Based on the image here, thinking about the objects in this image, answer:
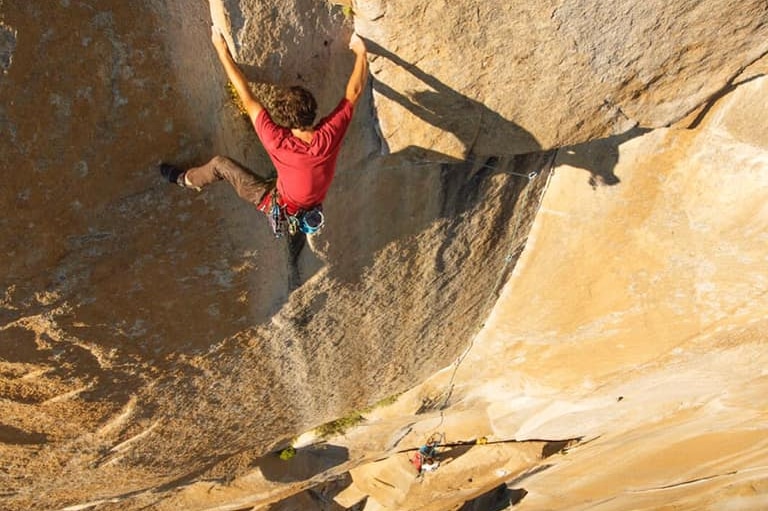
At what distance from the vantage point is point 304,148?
110 inches

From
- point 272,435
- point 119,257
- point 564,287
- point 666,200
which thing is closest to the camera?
point 119,257

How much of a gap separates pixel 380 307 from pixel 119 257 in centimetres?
233

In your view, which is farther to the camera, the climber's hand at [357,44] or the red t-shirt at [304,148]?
the climber's hand at [357,44]

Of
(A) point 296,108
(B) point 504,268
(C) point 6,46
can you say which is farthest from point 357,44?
(B) point 504,268

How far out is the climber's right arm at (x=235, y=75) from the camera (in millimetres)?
2652

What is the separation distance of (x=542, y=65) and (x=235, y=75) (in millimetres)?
1760

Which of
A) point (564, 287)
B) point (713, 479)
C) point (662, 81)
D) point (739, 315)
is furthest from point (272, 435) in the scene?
point (713, 479)

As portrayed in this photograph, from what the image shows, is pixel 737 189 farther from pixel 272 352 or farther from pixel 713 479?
pixel 713 479

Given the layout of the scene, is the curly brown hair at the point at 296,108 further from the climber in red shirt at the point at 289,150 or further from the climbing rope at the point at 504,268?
the climbing rope at the point at 504,268

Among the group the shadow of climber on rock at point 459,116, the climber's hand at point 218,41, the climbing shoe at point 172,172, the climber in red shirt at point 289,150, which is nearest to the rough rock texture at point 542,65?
the shadow of climber on rock at point 459,116

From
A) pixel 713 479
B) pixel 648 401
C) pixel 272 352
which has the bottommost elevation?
pixel 713 479

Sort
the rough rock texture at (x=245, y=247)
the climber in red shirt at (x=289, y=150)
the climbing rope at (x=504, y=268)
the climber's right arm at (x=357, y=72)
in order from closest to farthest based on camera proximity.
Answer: the rough rock texture at (x=245, y=247), the climber in red shirt at (x=289, y=150), the climber's right arm at (x=357, y=72), the climbing rope at (x=504, y=268)

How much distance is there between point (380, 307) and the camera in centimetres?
494

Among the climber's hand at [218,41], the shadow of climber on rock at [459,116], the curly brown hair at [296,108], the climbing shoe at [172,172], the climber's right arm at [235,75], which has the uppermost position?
the shadow of climber on rock at [459,116]
